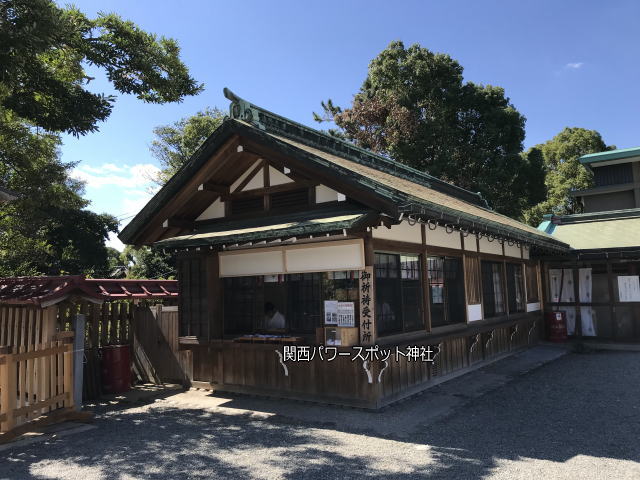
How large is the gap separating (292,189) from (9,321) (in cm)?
559

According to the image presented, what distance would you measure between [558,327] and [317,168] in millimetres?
11082

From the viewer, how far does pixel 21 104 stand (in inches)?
407

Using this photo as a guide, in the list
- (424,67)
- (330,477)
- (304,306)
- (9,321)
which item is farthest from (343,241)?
(424,67)

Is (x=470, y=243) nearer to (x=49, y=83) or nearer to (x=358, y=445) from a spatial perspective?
(x=358, y=445)

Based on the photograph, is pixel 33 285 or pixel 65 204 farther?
pixel 65 204

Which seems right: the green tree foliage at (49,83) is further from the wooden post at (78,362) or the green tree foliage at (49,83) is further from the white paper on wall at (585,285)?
the white paper on wall at (585,285)

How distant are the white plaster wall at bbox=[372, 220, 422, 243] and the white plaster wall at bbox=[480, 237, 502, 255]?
3376 millimetres

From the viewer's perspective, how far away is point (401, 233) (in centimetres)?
846

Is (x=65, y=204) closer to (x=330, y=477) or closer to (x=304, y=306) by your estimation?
(x=304, y=306)

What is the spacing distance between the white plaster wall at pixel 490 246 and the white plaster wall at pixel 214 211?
656 cm

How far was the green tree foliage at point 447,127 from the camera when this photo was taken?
25.8 meters

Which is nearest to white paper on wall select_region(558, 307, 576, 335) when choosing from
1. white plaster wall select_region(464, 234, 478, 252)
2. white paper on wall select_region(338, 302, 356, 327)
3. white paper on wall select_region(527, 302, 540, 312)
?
white paper on wall select_region(527, 302, 540, 312)

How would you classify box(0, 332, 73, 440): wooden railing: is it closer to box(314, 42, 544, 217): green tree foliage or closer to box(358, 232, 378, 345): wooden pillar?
box(358, 232, 378, 345): wooden pillar

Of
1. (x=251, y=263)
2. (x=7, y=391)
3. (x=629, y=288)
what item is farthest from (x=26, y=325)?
(x=629, y=288)
